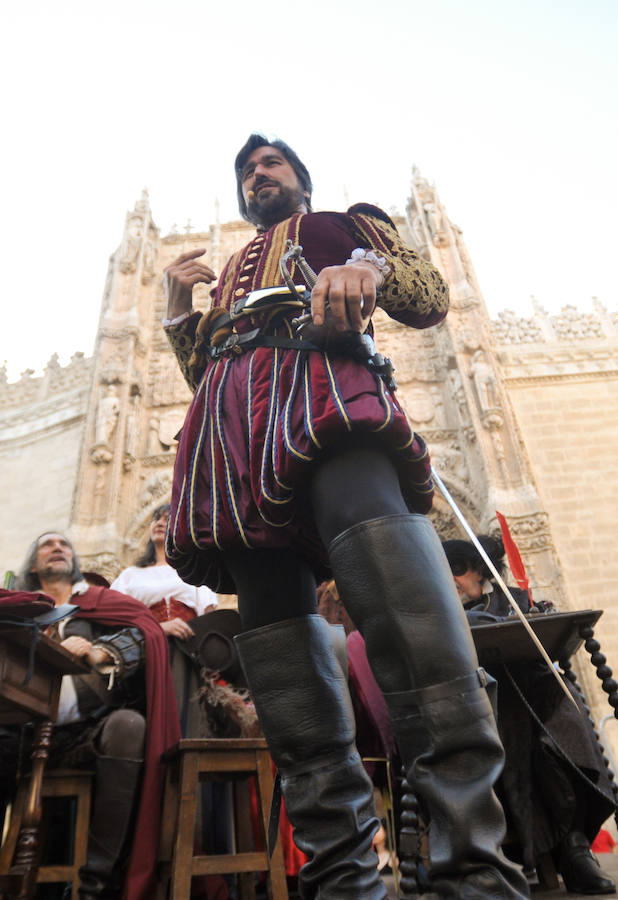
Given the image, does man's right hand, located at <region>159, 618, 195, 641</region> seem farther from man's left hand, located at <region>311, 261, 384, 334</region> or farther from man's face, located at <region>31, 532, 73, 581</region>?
man's left hand, located at <region>311, 261, 384, 334</region>

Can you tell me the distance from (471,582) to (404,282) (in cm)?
207

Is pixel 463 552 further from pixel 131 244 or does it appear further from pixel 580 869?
pixel 131 244

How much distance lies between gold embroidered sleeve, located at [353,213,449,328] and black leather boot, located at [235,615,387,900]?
2.40 ft

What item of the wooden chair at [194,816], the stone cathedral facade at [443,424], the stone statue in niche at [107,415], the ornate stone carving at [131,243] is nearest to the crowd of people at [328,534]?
the wooden chair at [194,816]

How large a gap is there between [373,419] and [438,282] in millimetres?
593

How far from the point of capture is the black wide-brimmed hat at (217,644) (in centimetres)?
300

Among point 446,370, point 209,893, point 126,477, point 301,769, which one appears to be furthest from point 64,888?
point 446,370

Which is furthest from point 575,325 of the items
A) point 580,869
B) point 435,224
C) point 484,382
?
point 580,869

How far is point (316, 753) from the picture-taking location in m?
1.07

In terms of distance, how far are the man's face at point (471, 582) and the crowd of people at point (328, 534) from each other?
110 centimetres

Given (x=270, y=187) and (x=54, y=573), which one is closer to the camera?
(x=270, y=187)

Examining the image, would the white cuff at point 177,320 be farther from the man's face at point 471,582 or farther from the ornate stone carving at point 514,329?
the ornate stone carving at point 514,329

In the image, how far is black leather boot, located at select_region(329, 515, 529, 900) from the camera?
0.82 meters

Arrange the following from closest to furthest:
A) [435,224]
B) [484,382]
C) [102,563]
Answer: [102,563]
[484,382]
[435,224]
